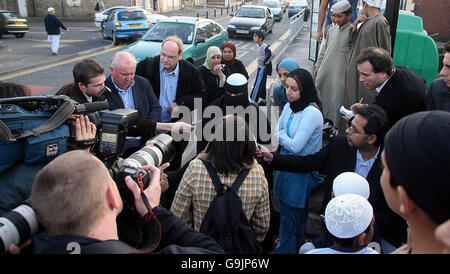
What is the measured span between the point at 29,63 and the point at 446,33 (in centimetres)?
1843

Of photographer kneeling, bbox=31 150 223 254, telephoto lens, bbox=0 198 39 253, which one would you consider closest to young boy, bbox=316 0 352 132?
photographer kneeling, bbox=31 150 223 254

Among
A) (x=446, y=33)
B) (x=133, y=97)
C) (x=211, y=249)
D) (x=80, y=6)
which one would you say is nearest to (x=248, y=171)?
(x=211, y=249)

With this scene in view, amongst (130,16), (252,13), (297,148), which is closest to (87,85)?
(297,148)

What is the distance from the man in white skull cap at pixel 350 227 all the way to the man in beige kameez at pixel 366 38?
273 centimetres

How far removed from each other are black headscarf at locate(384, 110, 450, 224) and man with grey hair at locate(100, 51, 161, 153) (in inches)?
108

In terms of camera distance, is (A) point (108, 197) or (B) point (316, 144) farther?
(B) point (316, 144)

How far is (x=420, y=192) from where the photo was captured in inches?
41.7

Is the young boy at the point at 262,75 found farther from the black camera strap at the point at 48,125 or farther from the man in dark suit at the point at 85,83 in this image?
the black camera strap at the point at 48,125

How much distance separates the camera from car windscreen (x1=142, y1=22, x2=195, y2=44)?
10.6m

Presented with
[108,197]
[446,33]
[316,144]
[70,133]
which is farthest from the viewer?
[446,33]

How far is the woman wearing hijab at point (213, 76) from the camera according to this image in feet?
17.7

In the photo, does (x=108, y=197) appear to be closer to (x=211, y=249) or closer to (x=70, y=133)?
(x=211, y=249)

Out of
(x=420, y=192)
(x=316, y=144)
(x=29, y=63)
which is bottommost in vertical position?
(x=29, y=63)

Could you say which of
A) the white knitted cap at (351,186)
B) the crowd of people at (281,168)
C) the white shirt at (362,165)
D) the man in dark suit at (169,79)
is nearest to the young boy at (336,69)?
the crowd of people at (281,168)
